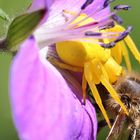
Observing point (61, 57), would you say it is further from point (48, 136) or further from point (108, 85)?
point (48, 136)

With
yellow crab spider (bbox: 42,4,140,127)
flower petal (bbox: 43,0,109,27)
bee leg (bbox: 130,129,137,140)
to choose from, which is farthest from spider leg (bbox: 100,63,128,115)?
flower petal (bbox: 43,0,109,27)

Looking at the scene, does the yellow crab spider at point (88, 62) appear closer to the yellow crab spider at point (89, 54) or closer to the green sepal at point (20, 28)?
the yellow crab spider at point (89, 54)

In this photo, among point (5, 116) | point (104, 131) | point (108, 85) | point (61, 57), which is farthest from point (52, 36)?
point (5, 116)

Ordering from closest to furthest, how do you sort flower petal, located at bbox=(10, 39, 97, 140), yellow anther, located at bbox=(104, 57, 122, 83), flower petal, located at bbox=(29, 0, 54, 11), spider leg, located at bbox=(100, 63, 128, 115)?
flower petal, located at bbox=(10, 39, 97, 140) < flower petal, located at bbox=(29, 0, 54, 11) < spider leg, located at bbox=(100, 63, 128, 115) < yellow anther, located at bbox=(104, 57, 122, 83)

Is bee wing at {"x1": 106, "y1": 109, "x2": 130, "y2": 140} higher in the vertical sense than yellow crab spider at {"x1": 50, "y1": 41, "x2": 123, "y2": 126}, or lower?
lower

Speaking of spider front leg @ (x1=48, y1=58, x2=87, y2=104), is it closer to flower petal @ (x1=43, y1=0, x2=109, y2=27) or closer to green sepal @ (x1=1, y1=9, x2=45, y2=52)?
flower petal @ (x1=43, y1=0, x2=109, y2=27)

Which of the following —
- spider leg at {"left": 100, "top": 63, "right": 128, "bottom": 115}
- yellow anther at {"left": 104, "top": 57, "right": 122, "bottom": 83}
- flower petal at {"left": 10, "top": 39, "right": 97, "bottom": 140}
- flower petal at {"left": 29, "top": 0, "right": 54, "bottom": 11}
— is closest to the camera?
flower petal at {"left": 10, "top": 39, "right": 97, "bottom": 140}

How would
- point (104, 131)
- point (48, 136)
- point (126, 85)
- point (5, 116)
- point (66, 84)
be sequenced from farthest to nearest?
point (5, 116) → point (104, 131) → point (126, 85) → point (66, 84) → point (48, 136)

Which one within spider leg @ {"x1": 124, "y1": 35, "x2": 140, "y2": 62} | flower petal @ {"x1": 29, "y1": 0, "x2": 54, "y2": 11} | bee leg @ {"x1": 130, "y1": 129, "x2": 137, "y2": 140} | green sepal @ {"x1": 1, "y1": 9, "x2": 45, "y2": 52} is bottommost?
bee leg @ {"x1": 130, "y1": 129, "x2": 137, "y2": 140}
